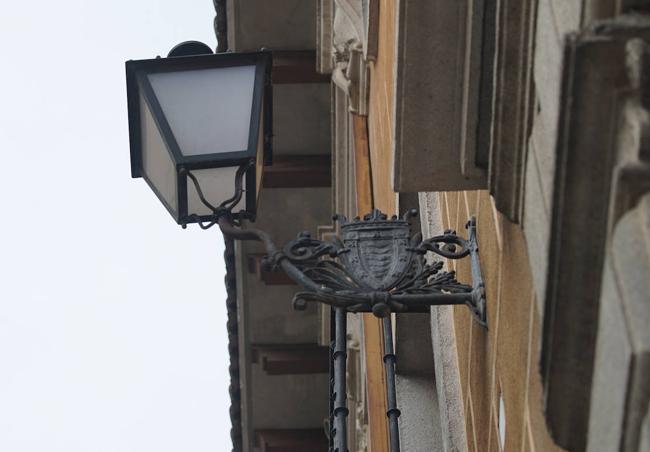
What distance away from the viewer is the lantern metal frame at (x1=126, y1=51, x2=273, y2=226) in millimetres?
4922

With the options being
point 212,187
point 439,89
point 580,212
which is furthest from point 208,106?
point 580,212

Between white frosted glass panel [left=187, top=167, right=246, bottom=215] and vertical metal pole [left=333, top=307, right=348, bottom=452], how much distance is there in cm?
54

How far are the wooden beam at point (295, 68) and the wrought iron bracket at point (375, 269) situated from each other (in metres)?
8.61

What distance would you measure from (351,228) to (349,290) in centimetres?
41

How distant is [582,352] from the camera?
2.60m

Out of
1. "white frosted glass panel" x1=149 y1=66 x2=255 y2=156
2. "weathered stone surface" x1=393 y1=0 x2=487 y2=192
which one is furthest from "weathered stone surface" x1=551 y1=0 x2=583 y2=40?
"white frosted glass panel" x1=149 y1=66 x2=255 y2=156

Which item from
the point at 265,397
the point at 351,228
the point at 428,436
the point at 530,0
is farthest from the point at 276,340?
the point at 530,0

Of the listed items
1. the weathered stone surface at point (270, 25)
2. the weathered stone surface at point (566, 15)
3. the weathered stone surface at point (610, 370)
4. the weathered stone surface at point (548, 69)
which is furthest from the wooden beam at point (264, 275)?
the weathered stone surface at point (610, 370)

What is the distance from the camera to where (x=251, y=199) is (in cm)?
507

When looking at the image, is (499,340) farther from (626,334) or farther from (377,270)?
(626,334)

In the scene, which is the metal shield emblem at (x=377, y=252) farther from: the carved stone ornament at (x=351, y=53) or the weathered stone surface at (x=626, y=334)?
the carved stone ornament at (x=351, y=53)

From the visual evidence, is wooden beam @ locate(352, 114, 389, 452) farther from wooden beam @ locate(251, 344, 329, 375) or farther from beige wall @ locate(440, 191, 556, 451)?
wooden beam @ locate(251, 344, 329, 375)

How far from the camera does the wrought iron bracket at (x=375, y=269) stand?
433 cm

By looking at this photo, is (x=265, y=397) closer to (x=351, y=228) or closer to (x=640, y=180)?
(x=351, y=228)
